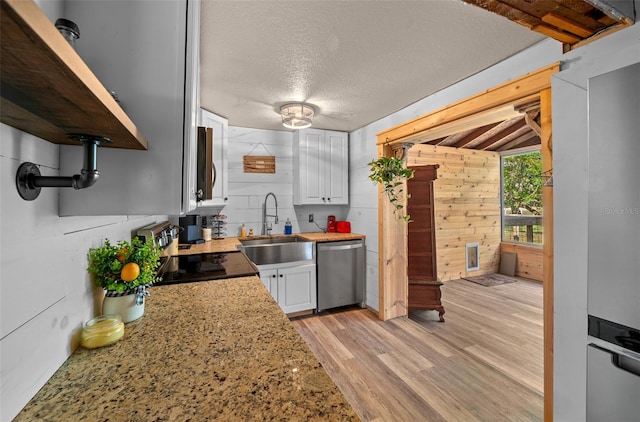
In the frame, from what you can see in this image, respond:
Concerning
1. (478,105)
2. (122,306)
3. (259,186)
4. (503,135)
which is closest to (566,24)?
(478,105)

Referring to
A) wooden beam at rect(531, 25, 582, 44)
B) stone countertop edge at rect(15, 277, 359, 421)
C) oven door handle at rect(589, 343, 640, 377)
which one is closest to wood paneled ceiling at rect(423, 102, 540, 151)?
wooden beam at rect(531, 25, 582, 44)

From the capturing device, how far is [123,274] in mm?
928

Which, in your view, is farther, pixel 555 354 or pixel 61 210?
pixel 555 354

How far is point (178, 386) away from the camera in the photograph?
2.17 ft

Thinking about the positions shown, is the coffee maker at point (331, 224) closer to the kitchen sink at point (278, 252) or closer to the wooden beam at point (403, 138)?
the kitchen sink at point (278, 252)

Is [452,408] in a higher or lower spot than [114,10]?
lower

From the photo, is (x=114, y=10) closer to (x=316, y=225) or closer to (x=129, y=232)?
(x=129, y=232)

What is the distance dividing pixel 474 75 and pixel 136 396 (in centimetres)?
273

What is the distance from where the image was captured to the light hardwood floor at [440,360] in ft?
6.00

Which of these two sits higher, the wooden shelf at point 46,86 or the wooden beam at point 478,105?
the wooden beam at point 478,105

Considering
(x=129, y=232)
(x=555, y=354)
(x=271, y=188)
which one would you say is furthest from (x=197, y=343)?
(x=271, y=188)

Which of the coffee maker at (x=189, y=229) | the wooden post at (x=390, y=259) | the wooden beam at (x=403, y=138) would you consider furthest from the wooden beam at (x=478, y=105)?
the coffee maker at (x=189, y=229)

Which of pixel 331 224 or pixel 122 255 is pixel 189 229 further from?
pixel 122 255

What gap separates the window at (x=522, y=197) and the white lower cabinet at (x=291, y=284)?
172 inches
